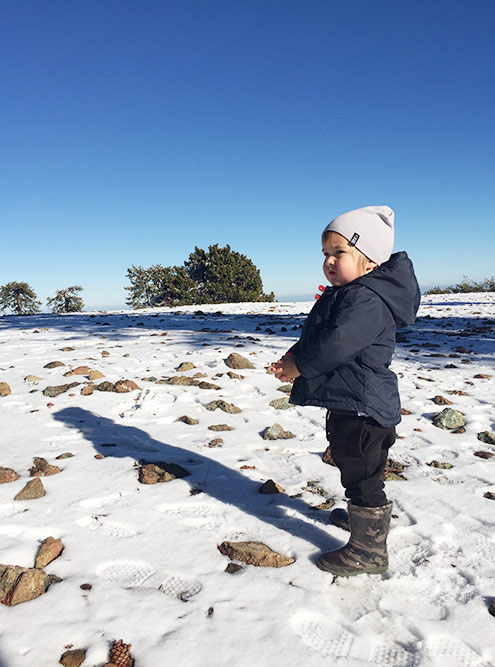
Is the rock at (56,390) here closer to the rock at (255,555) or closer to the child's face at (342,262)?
the rock at (255,555)

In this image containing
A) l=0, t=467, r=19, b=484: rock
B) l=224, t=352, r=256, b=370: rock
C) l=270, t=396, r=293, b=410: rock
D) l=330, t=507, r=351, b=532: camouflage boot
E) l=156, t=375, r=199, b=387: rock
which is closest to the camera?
l=330, t=507, r=351, b=532: camouflage boot

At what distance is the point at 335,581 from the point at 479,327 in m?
10.1

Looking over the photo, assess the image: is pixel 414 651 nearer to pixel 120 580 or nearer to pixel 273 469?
pixel 120 580

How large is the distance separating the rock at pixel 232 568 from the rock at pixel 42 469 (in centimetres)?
164

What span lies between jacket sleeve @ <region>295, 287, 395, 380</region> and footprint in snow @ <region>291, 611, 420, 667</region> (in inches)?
44.2

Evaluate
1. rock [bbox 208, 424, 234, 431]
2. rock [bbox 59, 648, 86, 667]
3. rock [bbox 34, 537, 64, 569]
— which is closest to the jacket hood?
rock [bbox 59, 648, 86, 667]

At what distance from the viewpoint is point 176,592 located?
6.24 ft

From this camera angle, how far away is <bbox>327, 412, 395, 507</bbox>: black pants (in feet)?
7.20

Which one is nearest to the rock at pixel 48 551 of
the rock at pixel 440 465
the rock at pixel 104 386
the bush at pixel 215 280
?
the rock at pixel 440 465

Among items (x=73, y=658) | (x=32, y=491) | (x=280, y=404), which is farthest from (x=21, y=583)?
(x=280, y=404)

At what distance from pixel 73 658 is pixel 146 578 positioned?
0.50m

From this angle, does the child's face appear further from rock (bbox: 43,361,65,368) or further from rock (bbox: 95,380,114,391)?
rock (bbox: 43,361,65,368)

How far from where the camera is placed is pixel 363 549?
2104 millimetres

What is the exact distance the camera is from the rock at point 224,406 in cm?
450
